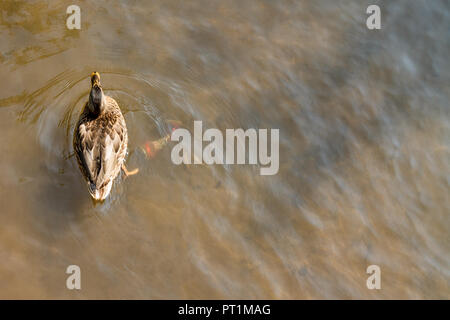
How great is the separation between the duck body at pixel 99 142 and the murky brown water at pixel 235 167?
0.20 meters

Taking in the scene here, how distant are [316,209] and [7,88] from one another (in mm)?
3278

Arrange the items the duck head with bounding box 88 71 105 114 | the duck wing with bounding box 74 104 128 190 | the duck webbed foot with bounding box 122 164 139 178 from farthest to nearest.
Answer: the duck webbed foot with bounding box 122 164 139 178, the duck head with bounding box 88 71 105 114, the duck wing with bounding box 74 104 128 190

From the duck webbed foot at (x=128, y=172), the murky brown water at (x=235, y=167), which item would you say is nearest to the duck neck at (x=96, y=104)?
the murky brown water at (x=235, y=167)

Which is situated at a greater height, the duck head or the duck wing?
the duck head

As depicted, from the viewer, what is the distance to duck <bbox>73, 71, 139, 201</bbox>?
385 cm

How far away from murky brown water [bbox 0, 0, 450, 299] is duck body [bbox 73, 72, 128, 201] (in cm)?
20

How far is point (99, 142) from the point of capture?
396 cm

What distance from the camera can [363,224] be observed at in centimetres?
443

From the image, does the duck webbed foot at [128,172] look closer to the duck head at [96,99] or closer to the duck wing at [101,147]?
Result: the duck wing at [101,147]

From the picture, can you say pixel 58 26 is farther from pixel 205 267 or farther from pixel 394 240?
pixel 394 240

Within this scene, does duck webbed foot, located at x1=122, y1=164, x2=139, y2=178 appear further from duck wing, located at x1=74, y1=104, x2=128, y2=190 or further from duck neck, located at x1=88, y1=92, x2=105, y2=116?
duck neck, located at x1=88, y1=92, x2=105, y2=116

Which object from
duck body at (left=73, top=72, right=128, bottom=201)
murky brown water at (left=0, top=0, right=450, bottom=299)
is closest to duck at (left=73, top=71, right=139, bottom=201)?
duck body at (left=73, top=72, right=128, bottom=201)

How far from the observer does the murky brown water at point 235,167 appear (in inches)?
154
